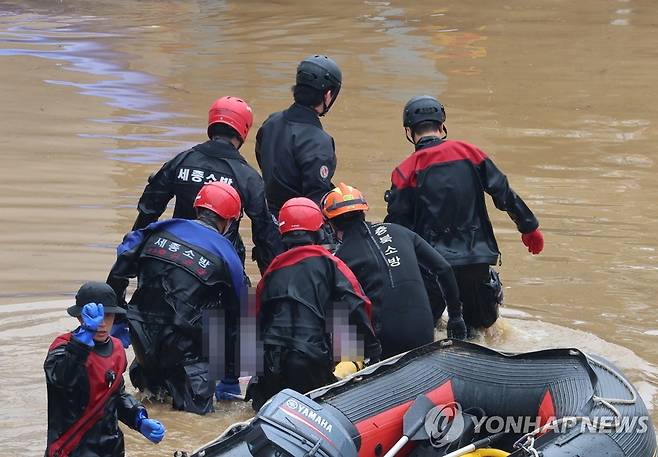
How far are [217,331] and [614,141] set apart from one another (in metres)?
8.10

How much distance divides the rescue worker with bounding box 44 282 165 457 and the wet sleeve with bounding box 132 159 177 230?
218 centimetres

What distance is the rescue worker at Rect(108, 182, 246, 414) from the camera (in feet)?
22.9

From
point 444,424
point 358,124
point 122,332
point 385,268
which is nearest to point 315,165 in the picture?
point 385,268

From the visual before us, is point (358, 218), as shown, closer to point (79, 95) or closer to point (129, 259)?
point (129, 259)

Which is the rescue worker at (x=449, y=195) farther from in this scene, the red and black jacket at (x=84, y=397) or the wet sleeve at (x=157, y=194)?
the red and black jacket at (x=84, y=397)

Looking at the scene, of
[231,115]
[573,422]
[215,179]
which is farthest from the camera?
[231,115]

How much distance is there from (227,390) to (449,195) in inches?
73.6

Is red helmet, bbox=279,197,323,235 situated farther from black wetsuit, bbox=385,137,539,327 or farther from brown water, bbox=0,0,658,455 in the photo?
black wetsuit, bbox=385,137,539,327

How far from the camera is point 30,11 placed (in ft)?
72.8

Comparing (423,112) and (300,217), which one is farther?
(423,112)

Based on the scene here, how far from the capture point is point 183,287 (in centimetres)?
696

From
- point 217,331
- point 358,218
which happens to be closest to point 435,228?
point 358,218

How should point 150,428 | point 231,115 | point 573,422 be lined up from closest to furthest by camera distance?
point 150,428 < point 573,422 < point 231,115

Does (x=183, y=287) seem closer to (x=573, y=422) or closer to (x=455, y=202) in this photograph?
(x=455, y=202)
